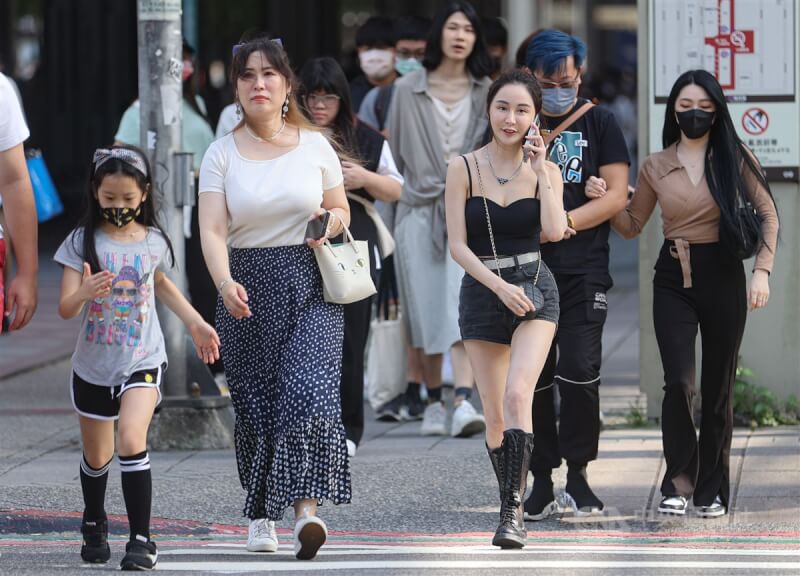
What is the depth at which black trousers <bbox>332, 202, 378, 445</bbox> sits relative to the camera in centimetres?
827

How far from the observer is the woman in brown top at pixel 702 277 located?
6.69 meters

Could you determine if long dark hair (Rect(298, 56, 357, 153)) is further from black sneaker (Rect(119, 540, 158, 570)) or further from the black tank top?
black sneaker (Rect(119, 540, 158, 570))

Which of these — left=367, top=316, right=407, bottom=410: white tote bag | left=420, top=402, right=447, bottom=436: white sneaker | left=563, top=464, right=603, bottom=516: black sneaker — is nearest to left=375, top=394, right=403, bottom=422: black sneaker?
left=367, top=316, right=407, bottom=410: white tote bag

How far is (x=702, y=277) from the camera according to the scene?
22.0 feet

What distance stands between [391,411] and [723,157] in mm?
3220

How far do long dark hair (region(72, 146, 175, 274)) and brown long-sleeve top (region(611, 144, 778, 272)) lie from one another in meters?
1.96

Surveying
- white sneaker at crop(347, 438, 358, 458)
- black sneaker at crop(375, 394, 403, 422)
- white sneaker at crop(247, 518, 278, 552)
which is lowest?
black sneaker at crop(375, 394, 403, 422)

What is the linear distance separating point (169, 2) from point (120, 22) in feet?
78.8

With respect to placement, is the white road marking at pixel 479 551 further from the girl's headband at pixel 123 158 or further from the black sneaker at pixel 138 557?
the girl's headband at pixel 123 158

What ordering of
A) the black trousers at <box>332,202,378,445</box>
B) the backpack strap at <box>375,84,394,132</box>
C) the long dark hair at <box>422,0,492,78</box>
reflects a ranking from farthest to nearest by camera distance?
the backpack strap at <box>375,84,394,132</box> → the long dark hair at <box>422,0,492,78</box> → the black trousers at <box>332,202,378,445</box>

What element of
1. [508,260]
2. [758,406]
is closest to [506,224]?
[508,260]

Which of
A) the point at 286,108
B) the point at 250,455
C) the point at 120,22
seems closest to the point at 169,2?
the point at 286,108

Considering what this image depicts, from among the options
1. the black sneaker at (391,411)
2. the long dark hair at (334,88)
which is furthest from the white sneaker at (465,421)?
the long dark hair at (334,88)

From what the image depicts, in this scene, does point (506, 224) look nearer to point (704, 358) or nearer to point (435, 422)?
point (704, 358)
